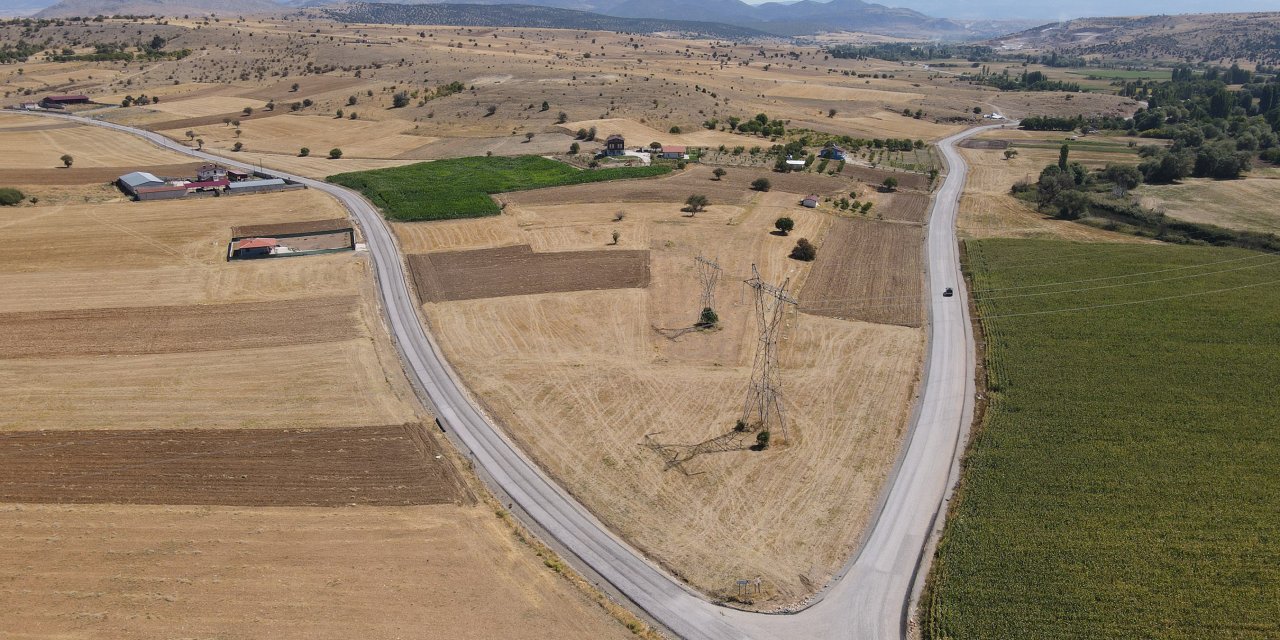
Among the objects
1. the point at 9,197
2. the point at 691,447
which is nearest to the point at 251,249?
the point at 9,197

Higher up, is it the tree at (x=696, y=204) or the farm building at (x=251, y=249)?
the tree at (x=696, y=204)

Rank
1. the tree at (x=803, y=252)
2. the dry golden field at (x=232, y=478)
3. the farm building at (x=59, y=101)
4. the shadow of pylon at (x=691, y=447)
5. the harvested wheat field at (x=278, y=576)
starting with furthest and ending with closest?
the farm building at (x=59, y=101) < the tree at (x=803, y=252) < the shadow of pylon at (x=691, y=447) < the dry golden field at (x=232, y=478) < the harvested wheat field at (x=278, y=576)

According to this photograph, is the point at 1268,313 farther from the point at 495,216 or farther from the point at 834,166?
the point at 495,216

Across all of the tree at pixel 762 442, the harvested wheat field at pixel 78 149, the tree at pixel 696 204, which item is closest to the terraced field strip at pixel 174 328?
the tree at pixel 762 442

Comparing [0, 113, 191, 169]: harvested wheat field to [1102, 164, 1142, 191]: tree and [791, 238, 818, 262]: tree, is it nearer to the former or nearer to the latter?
[791, 238, 818, 262]: tree

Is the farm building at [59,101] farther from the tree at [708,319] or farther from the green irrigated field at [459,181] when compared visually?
the tree at [708,319]

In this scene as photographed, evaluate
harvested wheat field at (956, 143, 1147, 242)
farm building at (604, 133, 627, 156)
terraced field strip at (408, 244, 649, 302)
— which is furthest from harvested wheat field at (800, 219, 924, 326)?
farm building at (604, 133, 627, 156)

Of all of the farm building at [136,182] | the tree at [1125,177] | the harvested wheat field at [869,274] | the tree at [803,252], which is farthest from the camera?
the tree at [1125,177]
